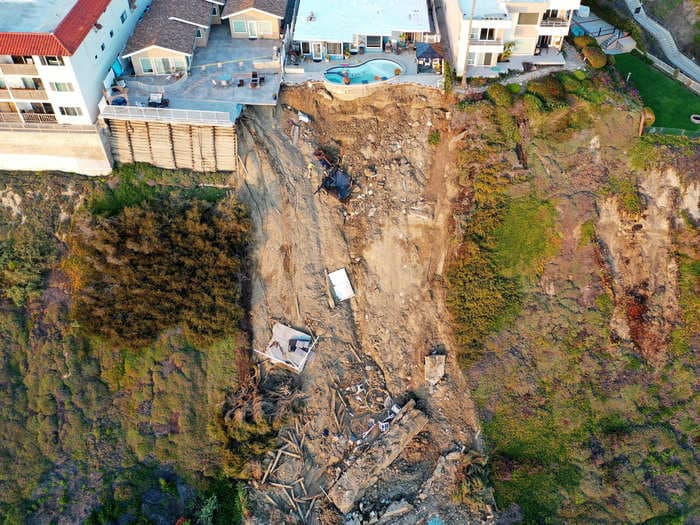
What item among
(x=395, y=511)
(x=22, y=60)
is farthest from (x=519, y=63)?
(x=22, y=60)

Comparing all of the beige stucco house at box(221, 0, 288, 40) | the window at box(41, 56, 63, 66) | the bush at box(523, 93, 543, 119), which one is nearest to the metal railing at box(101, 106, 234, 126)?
the window at box(41, 56, 63, 66)

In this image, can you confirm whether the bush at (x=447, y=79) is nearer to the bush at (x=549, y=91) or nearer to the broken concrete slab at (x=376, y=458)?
the bush at (x=549, y=91)

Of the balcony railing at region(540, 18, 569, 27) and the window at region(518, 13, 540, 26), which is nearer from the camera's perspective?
the window at region(518, 13, 540, 26)

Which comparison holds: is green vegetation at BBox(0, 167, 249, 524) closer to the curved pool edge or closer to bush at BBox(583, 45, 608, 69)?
the curved pool edge

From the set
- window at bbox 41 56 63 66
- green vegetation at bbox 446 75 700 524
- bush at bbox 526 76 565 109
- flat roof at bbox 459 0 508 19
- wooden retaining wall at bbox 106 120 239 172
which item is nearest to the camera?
green vegetation at bbox 446 75 700 524

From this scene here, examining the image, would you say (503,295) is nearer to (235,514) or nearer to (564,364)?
(564,364)

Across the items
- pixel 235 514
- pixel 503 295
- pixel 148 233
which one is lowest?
pixel 235 514

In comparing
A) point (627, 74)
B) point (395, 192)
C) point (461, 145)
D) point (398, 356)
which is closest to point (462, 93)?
point (461, 145)

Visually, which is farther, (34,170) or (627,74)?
(627,74)
